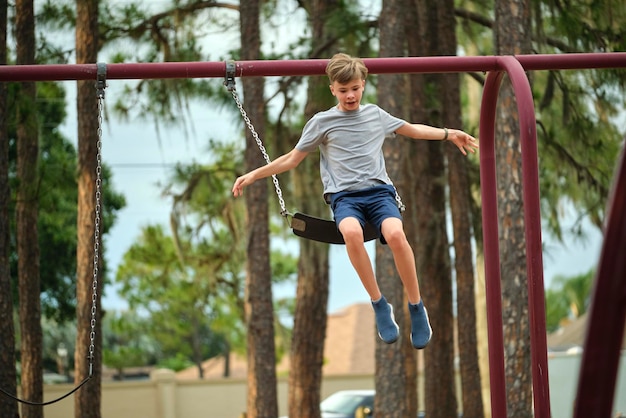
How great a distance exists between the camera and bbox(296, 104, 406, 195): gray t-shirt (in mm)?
5406

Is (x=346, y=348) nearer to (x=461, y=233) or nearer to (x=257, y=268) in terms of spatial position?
(x=461, y=233)

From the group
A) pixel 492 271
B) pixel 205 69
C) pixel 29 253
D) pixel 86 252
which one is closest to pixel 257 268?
pixel 86 252

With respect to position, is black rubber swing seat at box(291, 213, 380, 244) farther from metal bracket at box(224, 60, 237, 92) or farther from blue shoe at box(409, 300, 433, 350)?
metal bracket at box(224, 60, 237, 92)

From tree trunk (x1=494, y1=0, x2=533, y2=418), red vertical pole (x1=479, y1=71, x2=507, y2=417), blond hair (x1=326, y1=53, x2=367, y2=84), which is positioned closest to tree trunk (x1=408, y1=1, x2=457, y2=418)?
tree trunk (x1=494, y1=0, x2=533, y2=418)

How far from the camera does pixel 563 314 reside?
186 ft

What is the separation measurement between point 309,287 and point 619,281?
11.1 meters

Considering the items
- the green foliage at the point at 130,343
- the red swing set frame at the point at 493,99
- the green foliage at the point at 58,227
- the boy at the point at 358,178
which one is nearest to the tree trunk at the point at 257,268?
the red swing set frame at the point at 493,99

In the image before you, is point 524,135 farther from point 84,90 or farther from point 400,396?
point 84,90

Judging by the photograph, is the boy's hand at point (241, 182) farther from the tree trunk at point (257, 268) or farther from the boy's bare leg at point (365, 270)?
the tree trunk at point (257, 268)

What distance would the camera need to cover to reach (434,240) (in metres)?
13.7

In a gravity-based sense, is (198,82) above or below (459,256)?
above

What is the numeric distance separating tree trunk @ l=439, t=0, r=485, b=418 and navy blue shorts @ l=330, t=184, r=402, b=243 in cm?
804

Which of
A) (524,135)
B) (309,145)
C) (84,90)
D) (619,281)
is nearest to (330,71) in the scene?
(309,145)

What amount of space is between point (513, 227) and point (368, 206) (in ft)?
12.4
